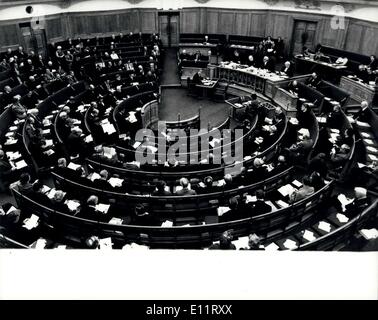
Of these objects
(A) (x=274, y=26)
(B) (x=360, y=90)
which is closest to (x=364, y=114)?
(B) (x=360, y=90)

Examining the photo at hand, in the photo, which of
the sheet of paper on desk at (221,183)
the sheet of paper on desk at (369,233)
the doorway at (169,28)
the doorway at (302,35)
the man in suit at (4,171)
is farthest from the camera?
the doorway at (169,28)

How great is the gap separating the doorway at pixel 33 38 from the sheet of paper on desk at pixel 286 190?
19.3 metres

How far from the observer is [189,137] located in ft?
44.2

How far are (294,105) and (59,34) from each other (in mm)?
16700

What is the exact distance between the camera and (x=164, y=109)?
18.2m

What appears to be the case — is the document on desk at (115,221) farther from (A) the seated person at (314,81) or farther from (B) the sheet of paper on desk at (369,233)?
(A) the seated person at (314,81)

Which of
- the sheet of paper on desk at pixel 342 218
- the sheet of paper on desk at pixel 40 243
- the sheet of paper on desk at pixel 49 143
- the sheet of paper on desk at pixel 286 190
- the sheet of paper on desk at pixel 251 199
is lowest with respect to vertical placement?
the sheet of paper on desk at pixel 40 243

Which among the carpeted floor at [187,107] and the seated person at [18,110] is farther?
the carpeted floor at [187,107]

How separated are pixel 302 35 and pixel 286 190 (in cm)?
1536

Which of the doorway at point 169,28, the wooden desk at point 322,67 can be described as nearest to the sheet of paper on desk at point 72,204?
the wooden desk at point 322,67

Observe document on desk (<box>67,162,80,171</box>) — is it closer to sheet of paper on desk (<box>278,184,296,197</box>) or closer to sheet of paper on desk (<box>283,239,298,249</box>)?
sheet of paper on desk (<box>278,184,296,197</box>)

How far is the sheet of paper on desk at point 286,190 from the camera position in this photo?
9.94m

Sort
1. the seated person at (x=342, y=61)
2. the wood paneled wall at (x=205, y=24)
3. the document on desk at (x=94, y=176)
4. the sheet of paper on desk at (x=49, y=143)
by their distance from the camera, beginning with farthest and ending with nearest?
the wood paneled wall at (x=205, y=24), the seated person at (x=342, y=61), the sheet of paper on desk at (x=49, y=143), the document on desk at (x=94, y=176)

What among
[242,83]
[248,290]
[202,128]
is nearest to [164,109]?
[202,128]
